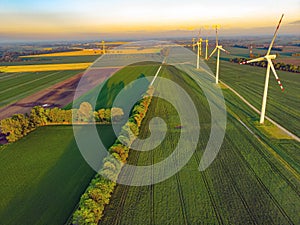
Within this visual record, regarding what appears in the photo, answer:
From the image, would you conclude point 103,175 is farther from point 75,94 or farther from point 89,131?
point 75,94

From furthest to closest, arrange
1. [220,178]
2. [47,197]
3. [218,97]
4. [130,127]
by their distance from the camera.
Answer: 1. [218,97]
2. [130,127]
3. [220,178]
4. [47,197]

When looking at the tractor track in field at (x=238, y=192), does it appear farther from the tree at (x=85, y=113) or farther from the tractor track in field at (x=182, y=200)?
the tree at (x=85, y=113)

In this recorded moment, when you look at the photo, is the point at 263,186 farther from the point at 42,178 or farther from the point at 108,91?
the point at 108,91

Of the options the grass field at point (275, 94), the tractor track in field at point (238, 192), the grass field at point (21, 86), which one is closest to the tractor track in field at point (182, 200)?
the tractor track in field at point (238, 192)

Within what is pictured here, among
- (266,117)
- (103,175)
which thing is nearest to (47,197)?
(103,175)

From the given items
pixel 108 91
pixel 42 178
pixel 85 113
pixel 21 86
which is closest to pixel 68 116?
pixel 85 113

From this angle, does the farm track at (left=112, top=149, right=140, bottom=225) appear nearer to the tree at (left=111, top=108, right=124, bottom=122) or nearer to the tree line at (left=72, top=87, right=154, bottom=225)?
the tree line at (left=72, top=87, right=154, bottom=225)

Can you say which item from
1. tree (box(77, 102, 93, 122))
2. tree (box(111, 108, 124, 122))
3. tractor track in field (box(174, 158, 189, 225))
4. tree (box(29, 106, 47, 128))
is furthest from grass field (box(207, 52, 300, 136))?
tree (box(29, 106, 47, 128))
